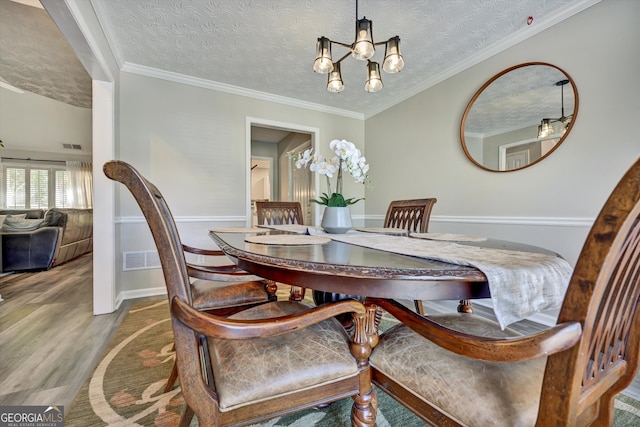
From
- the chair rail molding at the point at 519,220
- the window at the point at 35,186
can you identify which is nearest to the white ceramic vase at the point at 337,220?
the chair rail molding at the point at 519,220

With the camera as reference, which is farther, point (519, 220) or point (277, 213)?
point (277, 213)

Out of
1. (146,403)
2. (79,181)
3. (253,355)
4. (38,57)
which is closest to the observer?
(253,355)

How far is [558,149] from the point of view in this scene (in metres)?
2.08

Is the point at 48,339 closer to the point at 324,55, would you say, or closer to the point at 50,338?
the point at 50,338

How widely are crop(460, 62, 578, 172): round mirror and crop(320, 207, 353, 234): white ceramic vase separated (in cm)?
180

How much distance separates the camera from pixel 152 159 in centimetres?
288

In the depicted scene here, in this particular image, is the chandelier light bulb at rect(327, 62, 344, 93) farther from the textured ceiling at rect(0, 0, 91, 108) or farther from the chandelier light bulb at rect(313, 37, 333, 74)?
the textured ceiling at rect(0, 0, 91, 108)

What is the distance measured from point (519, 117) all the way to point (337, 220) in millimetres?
2059

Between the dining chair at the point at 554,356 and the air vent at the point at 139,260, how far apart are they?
9.33 ft

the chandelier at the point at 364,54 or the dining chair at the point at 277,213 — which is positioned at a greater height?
the chandelier at the point at 364,54

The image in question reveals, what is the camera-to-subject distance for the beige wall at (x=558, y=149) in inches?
70.0

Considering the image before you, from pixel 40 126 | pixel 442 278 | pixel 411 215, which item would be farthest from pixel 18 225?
pixel 442 278

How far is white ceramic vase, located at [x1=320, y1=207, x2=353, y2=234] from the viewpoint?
61.5 inches

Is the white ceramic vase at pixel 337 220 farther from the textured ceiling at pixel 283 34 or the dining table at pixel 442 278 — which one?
the textured ceiling at pixel 283 34
